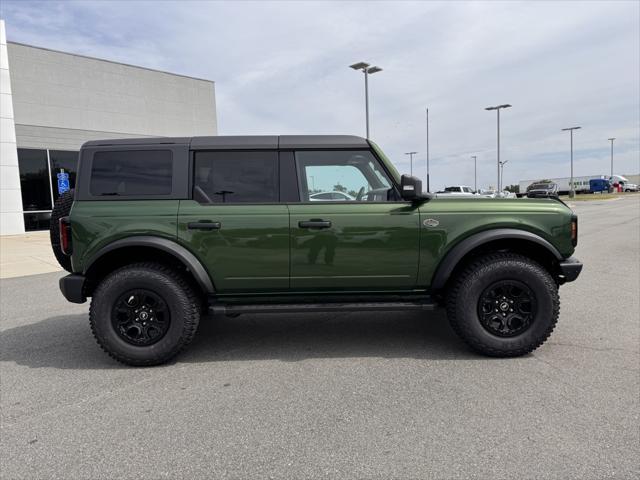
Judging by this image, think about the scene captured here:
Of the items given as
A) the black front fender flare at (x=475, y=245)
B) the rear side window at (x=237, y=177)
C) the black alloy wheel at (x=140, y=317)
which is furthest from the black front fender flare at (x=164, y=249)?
the black front fender flare at (x=475, y=245)

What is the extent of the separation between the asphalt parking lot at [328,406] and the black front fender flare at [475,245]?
0.73m

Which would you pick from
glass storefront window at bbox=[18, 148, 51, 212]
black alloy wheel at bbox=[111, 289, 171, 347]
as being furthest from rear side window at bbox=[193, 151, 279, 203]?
glass storefront window at bbox=[18, 148, 51, 212]

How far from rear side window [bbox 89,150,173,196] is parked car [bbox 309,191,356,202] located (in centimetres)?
128

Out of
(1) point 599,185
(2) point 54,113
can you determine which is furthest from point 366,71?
(1) point 599,185

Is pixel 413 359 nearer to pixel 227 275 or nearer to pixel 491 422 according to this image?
pixel 491 422

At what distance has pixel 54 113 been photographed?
19.4 meters

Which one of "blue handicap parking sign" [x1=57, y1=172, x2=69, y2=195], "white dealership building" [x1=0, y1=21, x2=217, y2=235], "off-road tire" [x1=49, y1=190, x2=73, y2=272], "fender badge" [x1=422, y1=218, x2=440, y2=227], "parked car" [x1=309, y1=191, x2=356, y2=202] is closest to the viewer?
"fender badge" [x1=422, y1=218, x2=440, y2=227]

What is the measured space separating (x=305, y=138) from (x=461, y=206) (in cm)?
152

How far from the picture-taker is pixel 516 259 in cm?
391

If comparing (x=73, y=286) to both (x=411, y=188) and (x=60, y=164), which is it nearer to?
(x=411, y=188)

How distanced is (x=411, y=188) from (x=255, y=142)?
1.44m

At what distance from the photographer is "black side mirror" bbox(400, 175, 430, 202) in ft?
12.3

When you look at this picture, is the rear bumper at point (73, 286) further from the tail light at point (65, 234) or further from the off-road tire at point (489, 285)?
the off-road tire at point (489, 285)

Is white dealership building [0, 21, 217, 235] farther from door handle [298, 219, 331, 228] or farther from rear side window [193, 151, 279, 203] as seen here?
door handle [298, 219, 331, 228]
